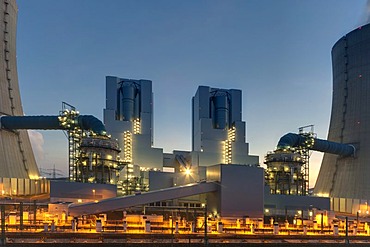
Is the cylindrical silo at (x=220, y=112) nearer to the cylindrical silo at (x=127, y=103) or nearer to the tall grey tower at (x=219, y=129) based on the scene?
the tall grey tower at (x=219, y=129)

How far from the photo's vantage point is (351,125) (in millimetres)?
41438

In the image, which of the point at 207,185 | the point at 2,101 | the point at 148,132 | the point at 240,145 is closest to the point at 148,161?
the point at 148,132

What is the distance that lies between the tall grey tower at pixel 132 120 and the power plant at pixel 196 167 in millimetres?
145

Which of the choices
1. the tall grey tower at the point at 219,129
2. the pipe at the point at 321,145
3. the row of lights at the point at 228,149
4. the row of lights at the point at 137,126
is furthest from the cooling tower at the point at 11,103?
the pipe at the point at 321,145

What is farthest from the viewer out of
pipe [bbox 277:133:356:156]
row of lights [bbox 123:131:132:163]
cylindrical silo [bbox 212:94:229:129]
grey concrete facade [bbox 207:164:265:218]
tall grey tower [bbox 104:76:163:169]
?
cylindrical silo [bbox 212:94:229:129]

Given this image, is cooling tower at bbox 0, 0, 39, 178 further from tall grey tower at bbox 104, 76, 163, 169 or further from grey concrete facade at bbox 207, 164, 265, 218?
grey concrete facade at bbox 207, 164, 265, 218

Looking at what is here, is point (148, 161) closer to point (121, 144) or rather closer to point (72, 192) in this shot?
point (121, 144)

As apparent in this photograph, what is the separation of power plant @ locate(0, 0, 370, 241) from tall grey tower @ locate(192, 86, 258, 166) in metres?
0.16

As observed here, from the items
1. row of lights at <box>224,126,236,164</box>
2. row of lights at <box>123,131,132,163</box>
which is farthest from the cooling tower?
row of lights at <box>224,126,236,164</box>

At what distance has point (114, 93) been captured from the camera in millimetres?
49438

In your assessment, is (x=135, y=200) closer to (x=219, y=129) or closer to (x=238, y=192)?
(x=238, y=192)

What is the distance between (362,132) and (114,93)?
109ft

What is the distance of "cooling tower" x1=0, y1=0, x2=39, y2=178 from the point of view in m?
33.2

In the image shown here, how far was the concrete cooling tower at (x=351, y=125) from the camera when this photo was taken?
3928 centimetres
